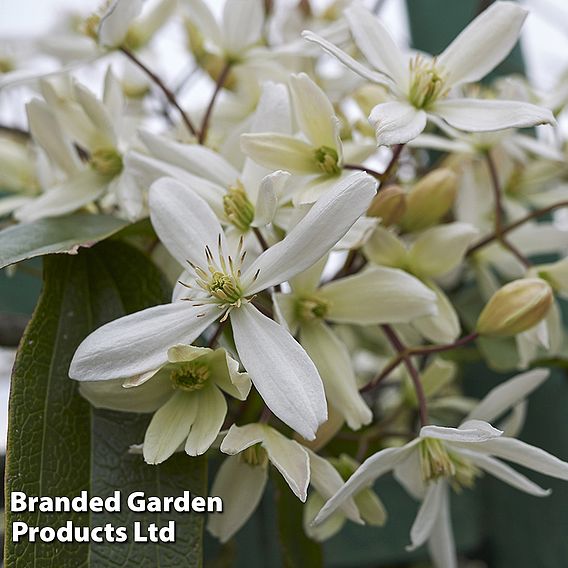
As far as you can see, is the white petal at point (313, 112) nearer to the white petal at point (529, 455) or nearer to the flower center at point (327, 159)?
the flower center at point (327, 159)

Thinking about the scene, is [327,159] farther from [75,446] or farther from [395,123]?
[75,446]

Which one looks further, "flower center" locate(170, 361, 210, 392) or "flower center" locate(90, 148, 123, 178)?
"flower center" locate(90, 148, 123, 178)

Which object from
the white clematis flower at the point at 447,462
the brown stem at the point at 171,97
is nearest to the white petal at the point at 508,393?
the white clematis flower at the point at 447,462

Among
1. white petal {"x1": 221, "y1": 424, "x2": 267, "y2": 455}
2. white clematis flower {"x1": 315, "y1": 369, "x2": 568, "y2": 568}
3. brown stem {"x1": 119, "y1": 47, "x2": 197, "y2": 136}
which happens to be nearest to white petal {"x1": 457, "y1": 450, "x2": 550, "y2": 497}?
white clematis flower {"x1": 315, "y1": 369, "x2": 568, "y2": 568}

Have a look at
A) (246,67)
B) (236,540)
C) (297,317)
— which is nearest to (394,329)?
(297,317)

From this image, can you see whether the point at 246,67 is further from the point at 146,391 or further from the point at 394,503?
the point at 394,503

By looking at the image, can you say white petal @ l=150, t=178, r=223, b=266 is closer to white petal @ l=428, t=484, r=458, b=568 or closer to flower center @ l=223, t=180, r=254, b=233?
flower center @ l=223, t=180, r=254, b=233
